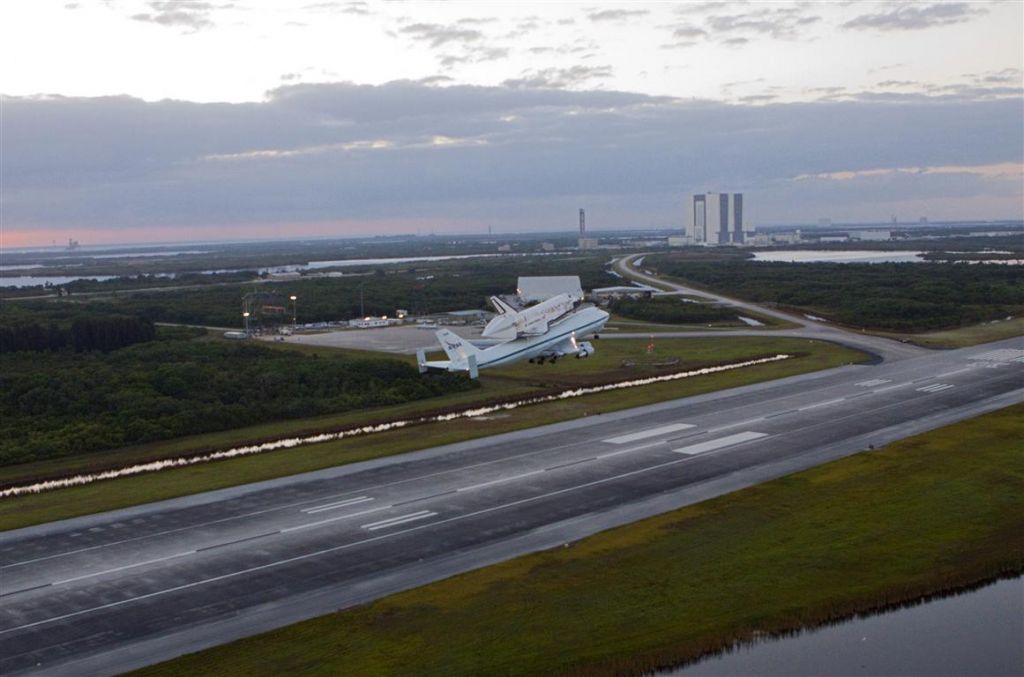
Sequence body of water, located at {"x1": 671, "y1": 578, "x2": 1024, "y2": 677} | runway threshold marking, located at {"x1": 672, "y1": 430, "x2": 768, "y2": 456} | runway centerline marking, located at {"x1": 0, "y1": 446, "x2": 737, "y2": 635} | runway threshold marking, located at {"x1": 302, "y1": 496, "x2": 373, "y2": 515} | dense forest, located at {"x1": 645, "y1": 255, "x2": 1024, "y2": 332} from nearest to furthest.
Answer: body of water, located at {"x1": 671, "y1": 578, "x2": 1024, "y2": 677}, runway centerline marking, located at {"x1": 0, "y1": 446, "x2": 737, "y2": 635}, runway threshold marking, located at {"x1": 302, "y1": 496, "x2": 373, "y2": 515}, runway threshold marking, located at {"x1": 672, "y1": 430, "x2": 768, "y2": 456}, dense forest, located at {"x1": 645, "y1": 255, "x2": 1024, "y2": 332}

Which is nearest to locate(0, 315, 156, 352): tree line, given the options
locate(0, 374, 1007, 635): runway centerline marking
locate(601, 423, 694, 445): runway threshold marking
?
locate(601, 423, 694, 445): runway threshold marking

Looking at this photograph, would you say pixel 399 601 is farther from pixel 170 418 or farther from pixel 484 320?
pixel 484 320

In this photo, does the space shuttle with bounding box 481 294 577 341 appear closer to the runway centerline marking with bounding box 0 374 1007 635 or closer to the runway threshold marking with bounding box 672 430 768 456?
the runway threshold marking with bounding box 672 430 768 456

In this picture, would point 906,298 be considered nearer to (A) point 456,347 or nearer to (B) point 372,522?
(A) point 456,347

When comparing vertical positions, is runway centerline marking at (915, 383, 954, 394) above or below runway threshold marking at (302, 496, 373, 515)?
below

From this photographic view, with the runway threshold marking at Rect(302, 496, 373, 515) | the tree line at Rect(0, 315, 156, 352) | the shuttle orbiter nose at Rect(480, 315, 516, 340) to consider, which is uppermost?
the shuttle orbiter nose at Rect(480, 315, 516, 340)

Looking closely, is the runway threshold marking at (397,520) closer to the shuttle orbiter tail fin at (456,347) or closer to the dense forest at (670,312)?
the shuttle orbiter tail fin at (456,347)

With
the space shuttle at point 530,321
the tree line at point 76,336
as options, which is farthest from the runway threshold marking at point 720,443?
the tree line at point 76,336
